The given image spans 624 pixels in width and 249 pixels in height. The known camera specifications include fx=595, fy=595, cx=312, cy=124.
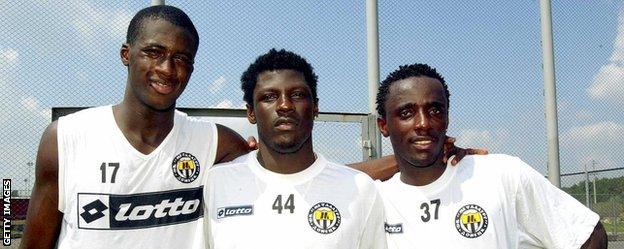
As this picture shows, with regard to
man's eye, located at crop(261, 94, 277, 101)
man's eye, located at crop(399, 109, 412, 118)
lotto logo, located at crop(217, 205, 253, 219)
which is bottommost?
lotto logo, located at crop(217, 205, 253, 219)

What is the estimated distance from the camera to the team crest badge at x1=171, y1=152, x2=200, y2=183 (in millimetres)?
2612

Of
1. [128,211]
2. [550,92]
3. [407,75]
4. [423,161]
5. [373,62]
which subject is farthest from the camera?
[550,92]

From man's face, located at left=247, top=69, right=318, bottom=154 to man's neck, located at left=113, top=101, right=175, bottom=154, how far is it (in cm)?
44

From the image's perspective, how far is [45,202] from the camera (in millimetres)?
2537

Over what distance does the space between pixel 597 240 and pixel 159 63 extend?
6.69 feet

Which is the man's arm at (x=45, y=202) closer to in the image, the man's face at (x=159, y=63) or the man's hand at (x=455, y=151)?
the man's face at (x=159, y=63)

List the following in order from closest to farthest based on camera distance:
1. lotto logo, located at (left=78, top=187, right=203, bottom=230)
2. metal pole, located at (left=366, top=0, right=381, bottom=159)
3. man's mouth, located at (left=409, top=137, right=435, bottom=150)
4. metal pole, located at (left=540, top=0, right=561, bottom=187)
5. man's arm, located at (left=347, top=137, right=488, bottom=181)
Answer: lotto logo, located at (left=78, top=187, right=203, bottom=230)
man's mouth, located at (left=409, top=137, right=435, bottom=150)
man's arm, located at (left=347, top=137, right=488, bottom=181)
metal pole, located at (left=366, top=0, right=381, bottom=159)
metal pole, located at (left=540, top=0, right=561, bottom=187)

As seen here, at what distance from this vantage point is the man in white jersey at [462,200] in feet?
8.27

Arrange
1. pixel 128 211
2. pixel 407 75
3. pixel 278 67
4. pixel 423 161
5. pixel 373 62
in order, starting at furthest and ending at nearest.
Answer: pixel 373 62, pixel 407 75, pixel 278 67, pixel 423 161, pixel 128 211

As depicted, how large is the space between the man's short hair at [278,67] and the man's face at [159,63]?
32 centimetres

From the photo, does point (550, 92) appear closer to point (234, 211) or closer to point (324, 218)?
point (324, 218)

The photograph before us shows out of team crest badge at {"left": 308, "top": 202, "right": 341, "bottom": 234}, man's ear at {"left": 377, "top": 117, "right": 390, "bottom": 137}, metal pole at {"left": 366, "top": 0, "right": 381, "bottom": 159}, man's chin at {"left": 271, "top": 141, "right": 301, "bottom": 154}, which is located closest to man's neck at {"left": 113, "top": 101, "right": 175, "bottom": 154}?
man's chin at {"left": 271, "top": 141, "right": 301, "bottom": 154}

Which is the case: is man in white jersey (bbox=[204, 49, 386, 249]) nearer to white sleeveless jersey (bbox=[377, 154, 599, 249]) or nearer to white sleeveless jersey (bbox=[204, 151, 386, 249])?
white sleeveless jersey (bbox=[204, 151, 386, 249])

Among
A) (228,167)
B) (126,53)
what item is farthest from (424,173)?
(126,53)
